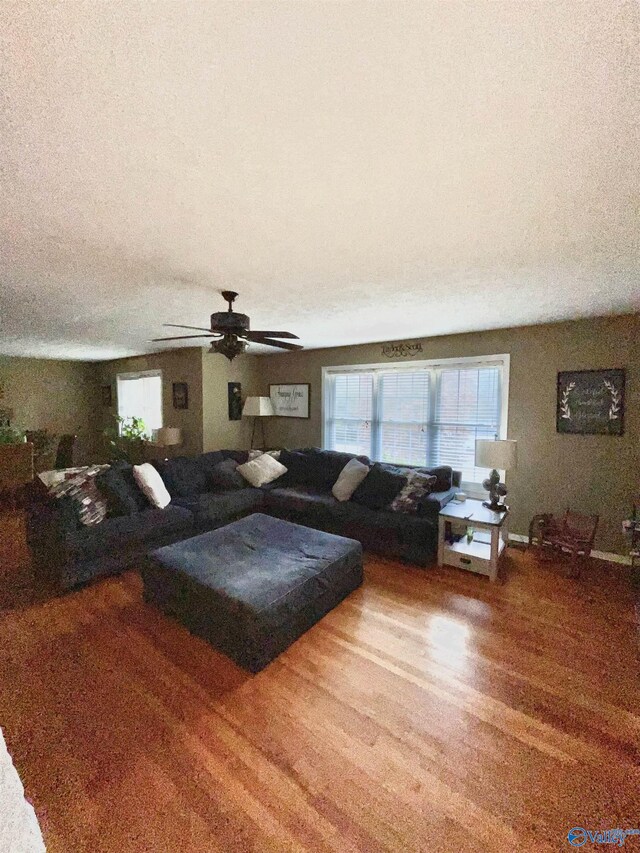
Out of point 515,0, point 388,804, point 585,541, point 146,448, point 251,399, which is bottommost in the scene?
point 388,804

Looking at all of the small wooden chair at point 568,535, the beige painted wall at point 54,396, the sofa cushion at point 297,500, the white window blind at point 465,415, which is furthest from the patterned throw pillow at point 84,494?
the beige painted wall at point 54,396

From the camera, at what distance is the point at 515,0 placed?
71cm

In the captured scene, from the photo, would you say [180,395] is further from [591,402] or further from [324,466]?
[591,402]

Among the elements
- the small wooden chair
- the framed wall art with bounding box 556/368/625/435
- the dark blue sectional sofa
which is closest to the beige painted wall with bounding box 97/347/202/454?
the dark blue sectional sofa

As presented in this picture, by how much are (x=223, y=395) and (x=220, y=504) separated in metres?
2.15

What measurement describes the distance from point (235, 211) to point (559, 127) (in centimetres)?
123

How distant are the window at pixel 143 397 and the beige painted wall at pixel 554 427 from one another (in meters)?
4.94

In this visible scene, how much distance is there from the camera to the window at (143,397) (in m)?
6.19

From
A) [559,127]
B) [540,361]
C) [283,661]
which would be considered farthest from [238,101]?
[540,361]

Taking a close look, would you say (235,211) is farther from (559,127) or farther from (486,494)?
(486,494)

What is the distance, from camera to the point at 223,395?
5.46 m

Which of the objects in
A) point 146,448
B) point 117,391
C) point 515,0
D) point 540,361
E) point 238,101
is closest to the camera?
point 515,0

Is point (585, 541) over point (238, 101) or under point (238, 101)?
under

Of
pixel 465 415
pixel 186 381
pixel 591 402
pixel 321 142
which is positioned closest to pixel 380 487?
pixel 465 415
